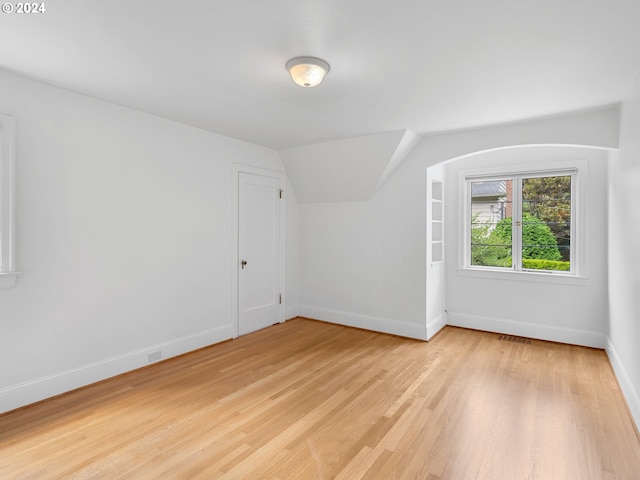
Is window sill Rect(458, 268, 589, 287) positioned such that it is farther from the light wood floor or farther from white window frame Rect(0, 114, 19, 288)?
white window frame Rect(0, 114, 19, 288)

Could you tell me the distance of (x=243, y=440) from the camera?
2223 mm

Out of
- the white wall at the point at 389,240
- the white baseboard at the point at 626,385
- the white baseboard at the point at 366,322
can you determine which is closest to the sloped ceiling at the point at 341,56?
the white wall at the point at 389,240

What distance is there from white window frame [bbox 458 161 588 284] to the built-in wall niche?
0.29 metres

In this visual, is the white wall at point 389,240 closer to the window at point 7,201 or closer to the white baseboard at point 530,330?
the white baseboard at point 530,330

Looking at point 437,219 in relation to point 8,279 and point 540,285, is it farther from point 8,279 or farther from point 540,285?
point 8,279

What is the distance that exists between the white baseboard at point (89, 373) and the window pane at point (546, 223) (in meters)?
4.20

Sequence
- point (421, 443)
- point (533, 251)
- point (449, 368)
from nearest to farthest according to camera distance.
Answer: point (421, 443), point (449, 368), point (533, 251)

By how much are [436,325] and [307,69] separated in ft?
11.9

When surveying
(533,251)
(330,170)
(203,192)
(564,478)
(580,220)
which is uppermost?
(330,170)

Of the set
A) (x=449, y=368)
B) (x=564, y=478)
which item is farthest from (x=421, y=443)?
(x=449, y=368)

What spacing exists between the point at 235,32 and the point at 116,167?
1923 mm

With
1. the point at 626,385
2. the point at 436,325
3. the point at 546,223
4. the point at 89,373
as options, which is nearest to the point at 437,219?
the point at 546,223

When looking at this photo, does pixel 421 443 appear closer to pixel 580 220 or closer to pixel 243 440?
pixel 243 440

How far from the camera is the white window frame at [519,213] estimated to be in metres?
4.02
